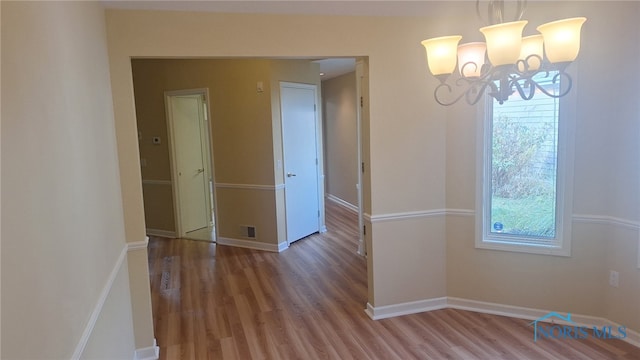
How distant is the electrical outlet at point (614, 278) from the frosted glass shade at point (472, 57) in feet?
6.31

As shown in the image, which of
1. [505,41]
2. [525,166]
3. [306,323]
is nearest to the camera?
[505,41]

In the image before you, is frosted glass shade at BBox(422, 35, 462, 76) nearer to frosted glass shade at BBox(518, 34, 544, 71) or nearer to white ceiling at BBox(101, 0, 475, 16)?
frosted glass shade at BBox(518, 34, 544, 71)

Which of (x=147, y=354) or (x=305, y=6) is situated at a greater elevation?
(x=305, y=6)

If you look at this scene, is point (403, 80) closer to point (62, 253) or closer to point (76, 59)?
point (76, 59)

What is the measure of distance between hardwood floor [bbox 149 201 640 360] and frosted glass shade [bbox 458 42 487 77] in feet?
6.06

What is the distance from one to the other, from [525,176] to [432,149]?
72cm

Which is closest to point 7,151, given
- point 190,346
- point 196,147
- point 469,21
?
point 190,346

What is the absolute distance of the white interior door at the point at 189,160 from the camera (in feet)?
18.9

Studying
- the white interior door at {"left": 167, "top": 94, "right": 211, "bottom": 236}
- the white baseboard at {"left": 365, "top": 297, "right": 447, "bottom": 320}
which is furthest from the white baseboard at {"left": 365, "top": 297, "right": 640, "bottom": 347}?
the white interior door at {"left": 167, "top": 94, "right": 211, "bottom": 236}

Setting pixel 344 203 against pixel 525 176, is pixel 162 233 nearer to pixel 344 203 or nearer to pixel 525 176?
pixel 344 203

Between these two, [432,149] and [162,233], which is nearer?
[432,149]

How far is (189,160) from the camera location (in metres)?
5.98

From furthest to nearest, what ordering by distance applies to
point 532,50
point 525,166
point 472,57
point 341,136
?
A: 1. point 341,136
2. point 525,166
3. point 472,57
4. point 532,50

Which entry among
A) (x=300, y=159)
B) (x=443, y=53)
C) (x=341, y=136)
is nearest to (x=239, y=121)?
(x=300, y=159)
